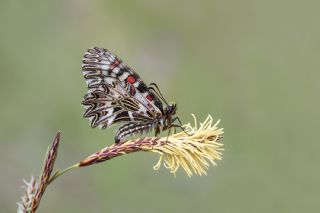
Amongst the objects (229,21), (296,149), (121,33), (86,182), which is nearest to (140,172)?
(86,182)

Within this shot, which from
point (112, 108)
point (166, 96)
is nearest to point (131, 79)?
point (112, 108)

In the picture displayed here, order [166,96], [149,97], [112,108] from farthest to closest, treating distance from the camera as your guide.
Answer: [166,96], [149,97], [112,108]

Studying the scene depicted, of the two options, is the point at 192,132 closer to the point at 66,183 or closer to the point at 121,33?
the point at 66,183

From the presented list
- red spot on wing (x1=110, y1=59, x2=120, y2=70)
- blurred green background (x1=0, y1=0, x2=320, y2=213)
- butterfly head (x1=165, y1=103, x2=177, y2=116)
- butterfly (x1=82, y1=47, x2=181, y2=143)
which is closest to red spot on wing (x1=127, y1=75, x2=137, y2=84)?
butterfly (x1=82, y1=47, x2=181, y2=143)

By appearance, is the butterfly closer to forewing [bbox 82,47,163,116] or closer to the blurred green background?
forewing [bbox 82,47,163,116]

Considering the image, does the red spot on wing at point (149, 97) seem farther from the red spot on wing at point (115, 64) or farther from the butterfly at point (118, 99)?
the red spot on wing at point (115, 64)

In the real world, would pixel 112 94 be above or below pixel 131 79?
below

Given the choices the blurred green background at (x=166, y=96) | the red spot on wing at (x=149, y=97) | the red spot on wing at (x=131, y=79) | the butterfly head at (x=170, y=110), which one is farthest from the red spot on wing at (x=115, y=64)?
the blurred green background at (x=166, y=96)

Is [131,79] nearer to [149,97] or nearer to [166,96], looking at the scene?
[149,97]
